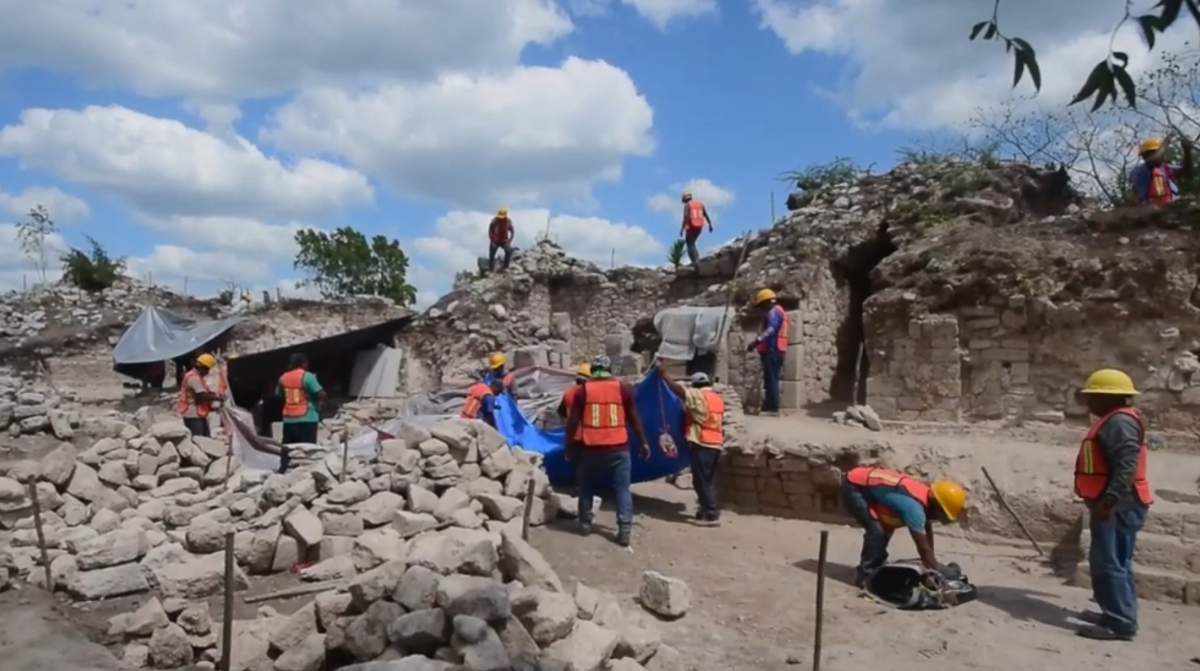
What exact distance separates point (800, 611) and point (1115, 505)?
1904 mm

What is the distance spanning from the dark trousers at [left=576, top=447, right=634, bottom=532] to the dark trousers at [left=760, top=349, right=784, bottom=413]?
4.42 m

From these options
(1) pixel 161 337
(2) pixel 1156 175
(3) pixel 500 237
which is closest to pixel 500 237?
(3) pixel 500 237

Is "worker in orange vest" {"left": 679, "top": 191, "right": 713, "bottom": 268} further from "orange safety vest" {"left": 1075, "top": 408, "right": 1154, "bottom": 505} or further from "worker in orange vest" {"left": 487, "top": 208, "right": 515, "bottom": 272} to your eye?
"orange safety vest" {"left": 1075, "top": 408, "right": 1154, "bottom": 505}

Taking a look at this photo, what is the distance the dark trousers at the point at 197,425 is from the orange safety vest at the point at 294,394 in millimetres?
1266

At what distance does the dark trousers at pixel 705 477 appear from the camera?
25.2 feet

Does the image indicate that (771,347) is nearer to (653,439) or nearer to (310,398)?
(653,439)

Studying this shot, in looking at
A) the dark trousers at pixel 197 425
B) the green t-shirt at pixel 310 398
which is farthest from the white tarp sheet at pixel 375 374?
the green t-shirt at pixel 310 398

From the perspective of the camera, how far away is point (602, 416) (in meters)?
7.03

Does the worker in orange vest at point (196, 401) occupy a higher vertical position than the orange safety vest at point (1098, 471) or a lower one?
lower

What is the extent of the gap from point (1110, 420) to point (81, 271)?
2198 cm

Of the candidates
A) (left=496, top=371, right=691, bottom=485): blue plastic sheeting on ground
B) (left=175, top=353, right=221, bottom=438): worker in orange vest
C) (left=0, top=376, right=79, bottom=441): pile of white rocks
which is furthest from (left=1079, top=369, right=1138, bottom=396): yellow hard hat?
(left=0, top=376, right=79, bottom=441): pile of white rocks

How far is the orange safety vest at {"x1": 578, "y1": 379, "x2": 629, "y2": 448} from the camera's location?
7004mm

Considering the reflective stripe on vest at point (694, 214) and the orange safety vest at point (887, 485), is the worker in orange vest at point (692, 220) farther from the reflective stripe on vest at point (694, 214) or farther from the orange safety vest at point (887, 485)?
the orange safety vest at point (887, 485)

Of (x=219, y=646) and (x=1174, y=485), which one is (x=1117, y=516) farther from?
(x=219, y=646)
